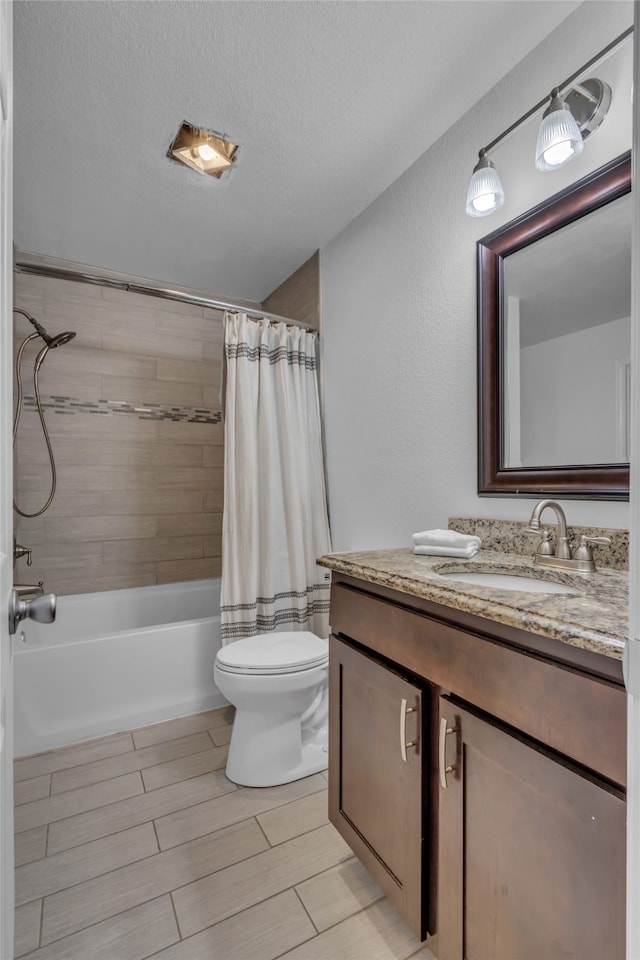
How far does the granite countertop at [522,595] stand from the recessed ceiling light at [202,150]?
158 cm

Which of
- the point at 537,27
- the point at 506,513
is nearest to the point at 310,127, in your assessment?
the point at 537,27

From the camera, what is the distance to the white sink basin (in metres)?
1.11

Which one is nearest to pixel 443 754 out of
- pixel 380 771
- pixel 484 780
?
pixel 484 780

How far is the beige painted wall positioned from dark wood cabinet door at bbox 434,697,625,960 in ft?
7.09

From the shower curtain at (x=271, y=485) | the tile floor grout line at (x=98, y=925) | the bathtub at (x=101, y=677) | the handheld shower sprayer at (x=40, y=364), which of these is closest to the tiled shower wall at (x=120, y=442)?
the handheld shower sprayer at (x=40, y=364)

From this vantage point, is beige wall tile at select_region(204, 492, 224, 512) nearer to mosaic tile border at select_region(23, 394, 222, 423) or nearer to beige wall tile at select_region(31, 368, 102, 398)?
mosaic tile border at select_region(23, 394, 222, 423)

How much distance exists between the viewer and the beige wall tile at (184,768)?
5.60ft

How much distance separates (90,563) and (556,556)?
2436 millimetres

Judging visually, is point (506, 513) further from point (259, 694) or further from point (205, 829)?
point (205, 829)

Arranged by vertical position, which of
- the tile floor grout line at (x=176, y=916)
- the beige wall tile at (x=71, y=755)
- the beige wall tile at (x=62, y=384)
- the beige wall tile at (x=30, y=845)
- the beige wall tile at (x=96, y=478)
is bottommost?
the beige wall tile at (x=71, y=755)

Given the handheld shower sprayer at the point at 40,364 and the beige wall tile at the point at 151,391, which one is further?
the beige wall tile at the point at 151,391

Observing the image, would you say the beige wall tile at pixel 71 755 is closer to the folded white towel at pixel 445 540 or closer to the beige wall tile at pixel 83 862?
the beige wall tile at pixel 83 862

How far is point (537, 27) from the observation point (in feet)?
4.15

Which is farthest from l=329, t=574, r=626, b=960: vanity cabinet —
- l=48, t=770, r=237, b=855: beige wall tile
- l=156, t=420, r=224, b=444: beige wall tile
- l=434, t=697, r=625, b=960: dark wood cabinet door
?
l=156, t=420, r=224, b=444: beige wall tile
